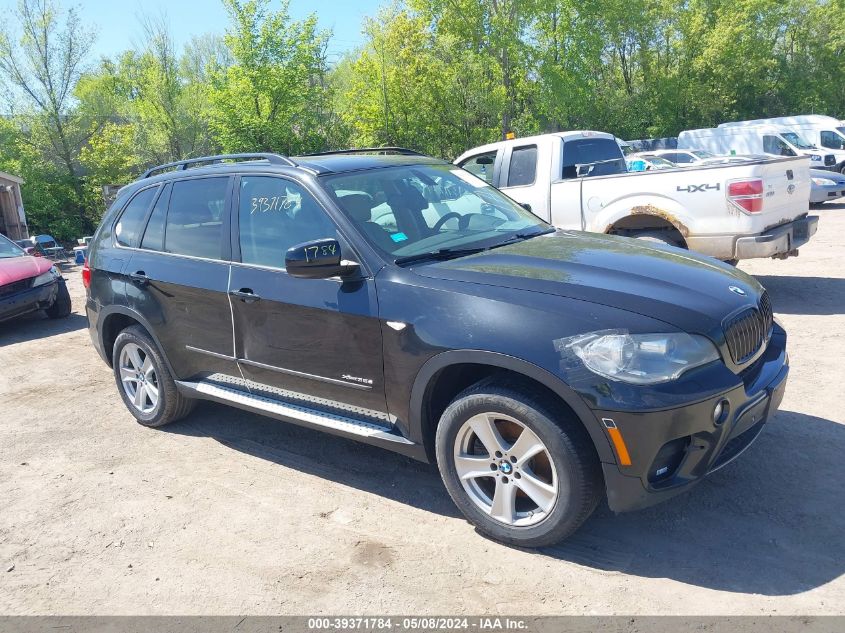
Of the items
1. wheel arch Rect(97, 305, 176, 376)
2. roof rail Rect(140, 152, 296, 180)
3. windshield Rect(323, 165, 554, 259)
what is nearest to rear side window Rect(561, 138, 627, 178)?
windshield Rect(323, 165, 554, 259)

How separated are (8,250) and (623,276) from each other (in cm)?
932

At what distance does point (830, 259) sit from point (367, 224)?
8.61 m

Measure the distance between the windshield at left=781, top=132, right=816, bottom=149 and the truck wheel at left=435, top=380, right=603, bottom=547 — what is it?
2395cm

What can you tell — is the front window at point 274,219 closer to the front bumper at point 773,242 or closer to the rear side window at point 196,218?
the rear side window at point 196,218

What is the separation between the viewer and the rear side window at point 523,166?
912cm

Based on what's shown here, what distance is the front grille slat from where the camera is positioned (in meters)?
3.35

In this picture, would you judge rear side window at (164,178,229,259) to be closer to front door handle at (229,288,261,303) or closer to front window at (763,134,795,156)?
front door handle at (229,288,261,303)

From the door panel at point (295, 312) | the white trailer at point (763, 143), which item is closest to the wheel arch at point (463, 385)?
the door panel at point (295, 312)

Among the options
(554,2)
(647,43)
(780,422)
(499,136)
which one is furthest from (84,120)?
(647,43)

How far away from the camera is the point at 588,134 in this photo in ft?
31.6

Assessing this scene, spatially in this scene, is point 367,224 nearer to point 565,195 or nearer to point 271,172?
point 271,172

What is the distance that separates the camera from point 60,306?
996 centimetres

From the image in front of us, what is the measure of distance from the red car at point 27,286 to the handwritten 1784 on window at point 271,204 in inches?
237

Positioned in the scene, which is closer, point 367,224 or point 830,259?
point 367,224
